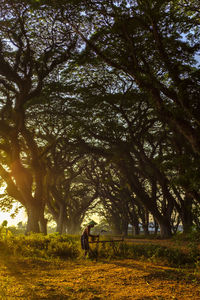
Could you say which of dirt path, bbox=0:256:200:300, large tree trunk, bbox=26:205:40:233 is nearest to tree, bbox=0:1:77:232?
large tree trunk, bbox=26:205:40:233

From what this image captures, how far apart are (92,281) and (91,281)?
0.9 inches

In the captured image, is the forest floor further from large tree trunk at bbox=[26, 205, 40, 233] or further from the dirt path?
large tree trunk at bbox=[26, 205, 40, 233]

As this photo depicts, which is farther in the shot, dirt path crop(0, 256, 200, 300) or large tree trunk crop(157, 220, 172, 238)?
large tree trunk crop(157, 220, 172, 238)

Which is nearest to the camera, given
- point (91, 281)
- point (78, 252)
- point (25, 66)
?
point (91, 281)

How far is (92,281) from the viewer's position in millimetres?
6289

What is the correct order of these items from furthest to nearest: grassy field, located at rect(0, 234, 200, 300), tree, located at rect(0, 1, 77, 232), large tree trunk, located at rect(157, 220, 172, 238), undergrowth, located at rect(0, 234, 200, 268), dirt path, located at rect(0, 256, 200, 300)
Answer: large tree trunk, located at rect(157, 220, 172, 238), tree, located at rect(0, 1, 77, 232), undergrowth, located at rect(0, 234, 200, 268), grassy field, located at rect(0, 234, 200, 300), dirt path, located at rect(0, 256, 200, 300)

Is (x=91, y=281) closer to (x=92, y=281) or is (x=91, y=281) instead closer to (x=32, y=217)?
(x=92, y=281)

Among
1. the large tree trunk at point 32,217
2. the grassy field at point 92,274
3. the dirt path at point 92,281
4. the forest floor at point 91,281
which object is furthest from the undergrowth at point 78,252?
the large tree trunk at point 32,217

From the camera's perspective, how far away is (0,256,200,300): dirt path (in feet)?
17.2

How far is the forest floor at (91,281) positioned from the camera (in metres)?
5.24

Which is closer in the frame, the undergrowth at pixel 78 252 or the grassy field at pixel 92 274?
the grassy field at pixel 92 274

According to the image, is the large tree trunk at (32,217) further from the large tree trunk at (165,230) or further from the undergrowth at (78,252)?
the large tree trunk at (165,230)

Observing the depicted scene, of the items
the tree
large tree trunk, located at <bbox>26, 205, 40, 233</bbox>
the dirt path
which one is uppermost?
the tree

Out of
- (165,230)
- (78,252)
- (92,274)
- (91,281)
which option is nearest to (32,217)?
(78,252)
